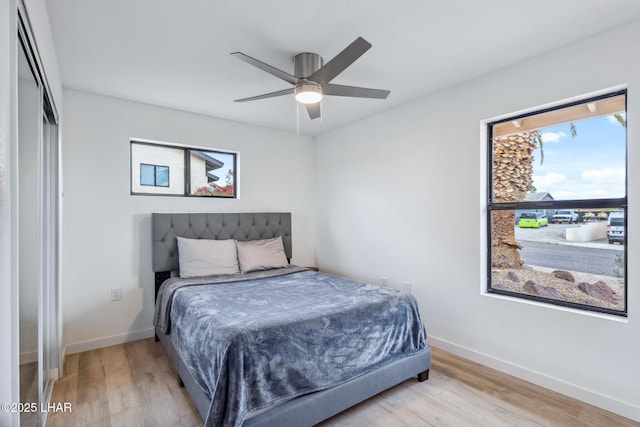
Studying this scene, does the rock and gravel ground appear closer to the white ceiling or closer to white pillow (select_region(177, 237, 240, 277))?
the white ceiling

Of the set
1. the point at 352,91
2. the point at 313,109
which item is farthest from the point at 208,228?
the point at 352,91

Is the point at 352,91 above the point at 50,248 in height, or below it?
above

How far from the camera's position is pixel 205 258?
3.27 metres

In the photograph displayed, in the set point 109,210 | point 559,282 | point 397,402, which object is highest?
point 109,210

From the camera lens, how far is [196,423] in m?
1.94

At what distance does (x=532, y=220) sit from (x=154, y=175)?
3657 millimetres

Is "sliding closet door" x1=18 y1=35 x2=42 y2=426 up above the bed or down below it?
above

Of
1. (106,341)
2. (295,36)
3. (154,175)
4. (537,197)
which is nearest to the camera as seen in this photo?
(295,36)

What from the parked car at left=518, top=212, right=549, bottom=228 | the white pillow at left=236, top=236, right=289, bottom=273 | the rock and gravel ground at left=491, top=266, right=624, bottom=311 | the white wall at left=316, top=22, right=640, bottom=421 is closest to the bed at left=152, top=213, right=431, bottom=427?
the white pillow at left=236, top=236, right=289, bottom=273

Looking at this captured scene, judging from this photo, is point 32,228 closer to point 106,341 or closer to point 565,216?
point 106,341

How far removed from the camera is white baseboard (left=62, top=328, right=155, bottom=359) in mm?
2934

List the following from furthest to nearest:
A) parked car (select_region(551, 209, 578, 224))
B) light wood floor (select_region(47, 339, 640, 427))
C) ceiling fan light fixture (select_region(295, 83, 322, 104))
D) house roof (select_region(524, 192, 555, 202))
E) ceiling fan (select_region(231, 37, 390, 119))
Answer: house roof (select_region(524, 192, 555, 202)), parked car (select_region(551, 209, 578, 224)), ceiling fan light fixture (select_region(295, 83, 322, 104)), ceiling fan (select_region(231, 37, 390, 119)), light wood floor (select_region(47, 339, 640, 427))

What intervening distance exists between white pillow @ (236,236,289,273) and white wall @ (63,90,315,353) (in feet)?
1.93

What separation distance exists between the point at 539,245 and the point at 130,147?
3852 millimetres
